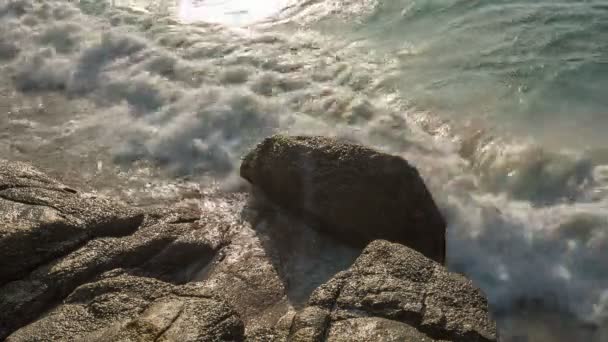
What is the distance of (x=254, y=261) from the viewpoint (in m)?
5.82

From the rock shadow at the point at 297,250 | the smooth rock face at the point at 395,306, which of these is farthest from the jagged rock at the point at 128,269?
the smooth rock face at the point at 395,306

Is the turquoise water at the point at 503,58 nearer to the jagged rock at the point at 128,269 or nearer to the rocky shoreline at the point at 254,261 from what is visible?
the rocky shoreline at the point at 254,261

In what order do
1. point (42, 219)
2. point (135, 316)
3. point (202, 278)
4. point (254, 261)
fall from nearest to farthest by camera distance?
point (135, 316), point (42, 219), point (202, 278), point (254, 261)

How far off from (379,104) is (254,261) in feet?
11.5

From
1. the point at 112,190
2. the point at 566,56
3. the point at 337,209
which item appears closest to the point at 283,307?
the point at 337,209

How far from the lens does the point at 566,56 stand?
356 inches

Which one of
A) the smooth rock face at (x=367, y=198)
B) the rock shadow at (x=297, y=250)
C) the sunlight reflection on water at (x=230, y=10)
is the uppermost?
the sunlight reflection on water at (x=230, y=10)

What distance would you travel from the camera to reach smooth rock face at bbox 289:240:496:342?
4.11 metres

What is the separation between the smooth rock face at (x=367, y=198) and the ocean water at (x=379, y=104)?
0.58 metres

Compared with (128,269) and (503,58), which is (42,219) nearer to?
(128,269)

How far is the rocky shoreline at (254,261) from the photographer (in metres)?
4.26

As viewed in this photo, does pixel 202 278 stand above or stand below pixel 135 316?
below

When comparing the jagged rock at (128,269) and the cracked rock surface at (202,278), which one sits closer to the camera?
the cracked rock surface at (202,278)

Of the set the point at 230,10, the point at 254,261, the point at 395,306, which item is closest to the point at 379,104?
the point at 254,261
